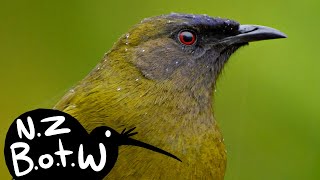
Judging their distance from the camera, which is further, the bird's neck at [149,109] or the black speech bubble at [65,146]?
the bird's neck at [149,109]

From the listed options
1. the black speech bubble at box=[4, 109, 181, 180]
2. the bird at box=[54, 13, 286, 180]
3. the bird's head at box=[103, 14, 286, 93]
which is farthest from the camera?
the bird's head at box=[103, 14, 286, 93]

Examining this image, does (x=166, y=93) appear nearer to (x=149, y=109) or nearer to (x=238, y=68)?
(x=149, y=109)

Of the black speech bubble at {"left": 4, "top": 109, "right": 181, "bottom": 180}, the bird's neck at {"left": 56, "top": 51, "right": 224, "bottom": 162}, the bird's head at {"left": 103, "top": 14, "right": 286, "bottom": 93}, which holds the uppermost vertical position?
the bird's head at {"left": 103, "top": 14, "right": 286, "bottom": 93}

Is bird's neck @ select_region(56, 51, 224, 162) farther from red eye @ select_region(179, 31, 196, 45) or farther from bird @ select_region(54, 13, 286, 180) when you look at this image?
red eye @ select_region(179, 31, 196, 45)

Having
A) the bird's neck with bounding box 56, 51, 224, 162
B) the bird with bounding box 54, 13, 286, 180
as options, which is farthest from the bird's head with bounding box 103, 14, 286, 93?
the bird's neck with bounding box 56, 51, 224, 162

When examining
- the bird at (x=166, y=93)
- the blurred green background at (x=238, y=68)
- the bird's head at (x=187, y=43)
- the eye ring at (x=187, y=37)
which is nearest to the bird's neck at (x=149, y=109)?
the bird at (x=166, y=93)

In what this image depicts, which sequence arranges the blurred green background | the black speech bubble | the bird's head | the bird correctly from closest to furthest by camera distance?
the black speech bubble
the bird
the bird's head
the blurred green background

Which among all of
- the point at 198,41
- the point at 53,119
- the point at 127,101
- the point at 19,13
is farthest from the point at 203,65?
the point at 19,13

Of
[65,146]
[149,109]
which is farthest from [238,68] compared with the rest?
[65,146]

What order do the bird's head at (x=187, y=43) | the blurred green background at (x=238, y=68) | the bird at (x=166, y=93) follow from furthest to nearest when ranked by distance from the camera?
the blurred green background at (x=238, y=68) → the bird's head at (x=187, y=43) → the bird at (x=166, y=93)

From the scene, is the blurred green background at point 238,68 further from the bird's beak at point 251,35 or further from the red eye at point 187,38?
the red eye at point 187,38
